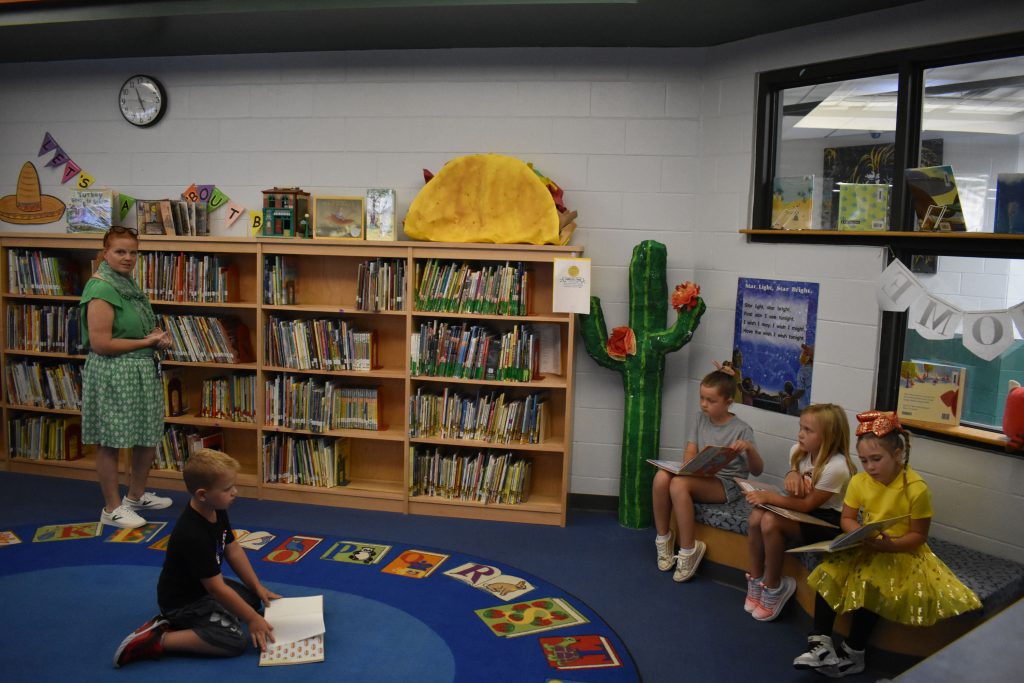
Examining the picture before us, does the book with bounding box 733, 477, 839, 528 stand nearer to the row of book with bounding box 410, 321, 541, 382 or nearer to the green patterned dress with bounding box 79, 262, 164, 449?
the row of book with bounding box 410, 321, 541, 382

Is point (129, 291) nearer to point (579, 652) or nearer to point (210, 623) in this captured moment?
point (210, 623)

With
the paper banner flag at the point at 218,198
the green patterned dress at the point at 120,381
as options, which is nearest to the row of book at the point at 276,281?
the paper banner flag at the point at 218,198

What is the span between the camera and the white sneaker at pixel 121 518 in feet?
13.7

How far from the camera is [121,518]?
4.18 meters

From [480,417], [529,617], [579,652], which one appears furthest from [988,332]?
[480,417]

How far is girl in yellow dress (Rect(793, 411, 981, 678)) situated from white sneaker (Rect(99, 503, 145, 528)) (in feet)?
10.6

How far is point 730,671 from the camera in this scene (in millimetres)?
2992

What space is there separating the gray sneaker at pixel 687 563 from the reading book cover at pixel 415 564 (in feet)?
3.62

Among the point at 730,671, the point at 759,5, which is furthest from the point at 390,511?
the point at 759,5

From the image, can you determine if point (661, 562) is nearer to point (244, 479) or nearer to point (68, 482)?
point (244, 479)

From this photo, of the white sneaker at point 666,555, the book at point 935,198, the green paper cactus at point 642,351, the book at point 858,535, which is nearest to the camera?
the book at point 858,535

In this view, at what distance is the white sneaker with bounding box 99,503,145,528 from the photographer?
418 cm

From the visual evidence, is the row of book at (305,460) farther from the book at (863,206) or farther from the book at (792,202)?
Result: the book at (863,206)

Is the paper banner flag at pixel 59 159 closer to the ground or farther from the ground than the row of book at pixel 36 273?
Answer: farther from the ground
